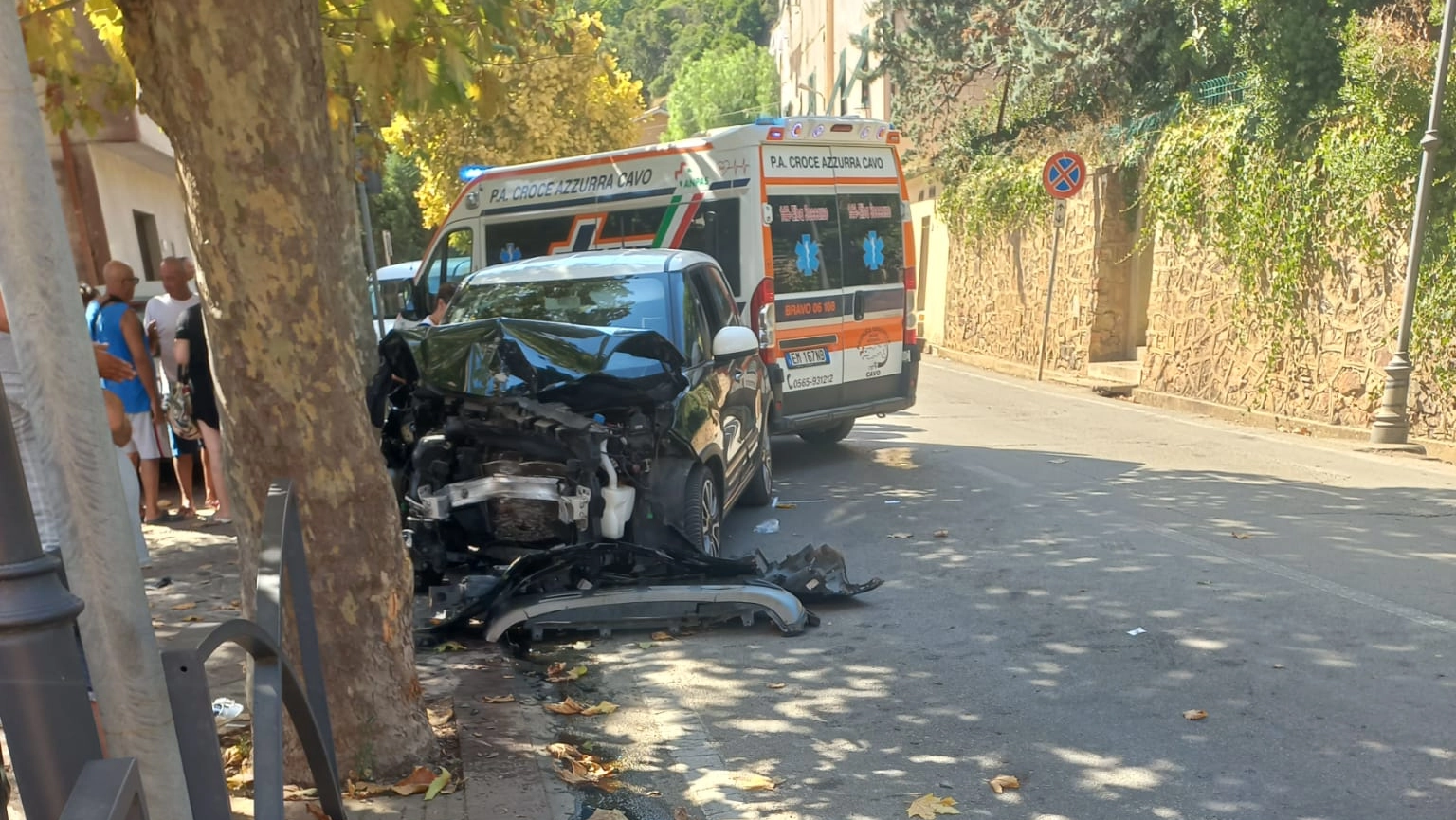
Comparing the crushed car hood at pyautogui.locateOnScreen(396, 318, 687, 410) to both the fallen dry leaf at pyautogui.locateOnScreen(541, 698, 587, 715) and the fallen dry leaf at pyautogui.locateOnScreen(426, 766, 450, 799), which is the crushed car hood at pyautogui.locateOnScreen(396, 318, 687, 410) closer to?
the fallen dry leaf at pyautogui.locateOnScreen(541, 698, 587, 715)

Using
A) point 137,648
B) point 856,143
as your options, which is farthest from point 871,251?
point 137,648

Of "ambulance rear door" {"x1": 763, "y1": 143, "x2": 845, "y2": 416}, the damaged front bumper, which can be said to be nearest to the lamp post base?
"ambulance rear door" {"x1": 763, "y1": 143, "x2": 845, "y2": 416}

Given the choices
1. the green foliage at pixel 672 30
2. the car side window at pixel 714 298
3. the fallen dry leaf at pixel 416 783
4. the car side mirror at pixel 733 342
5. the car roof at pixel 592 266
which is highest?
the green foliage at pixel 672 30

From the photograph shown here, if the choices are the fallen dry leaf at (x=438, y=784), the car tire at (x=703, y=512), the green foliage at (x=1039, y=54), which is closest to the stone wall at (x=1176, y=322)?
the green foliage at (x=1039, y=54)

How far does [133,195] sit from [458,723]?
1523 centimetres

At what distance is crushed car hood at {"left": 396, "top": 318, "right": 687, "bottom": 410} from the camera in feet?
20.7

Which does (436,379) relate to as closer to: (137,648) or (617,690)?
(617,690)

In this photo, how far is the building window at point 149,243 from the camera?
1814 centimetres

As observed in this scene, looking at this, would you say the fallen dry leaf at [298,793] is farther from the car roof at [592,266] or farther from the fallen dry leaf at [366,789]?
the car roof at [592,266]

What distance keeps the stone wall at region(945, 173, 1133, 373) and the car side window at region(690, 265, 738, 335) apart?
11369 mm

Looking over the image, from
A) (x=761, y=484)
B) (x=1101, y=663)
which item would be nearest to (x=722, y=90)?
(x=761, y=484)

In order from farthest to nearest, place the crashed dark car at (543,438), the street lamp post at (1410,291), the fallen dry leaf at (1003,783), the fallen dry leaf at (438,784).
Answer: the street lamp post at (1410,291), the crashed dark car at (543,438), the fallen dry leaf at (1003,783), the fallen dry leaf at (438,784)

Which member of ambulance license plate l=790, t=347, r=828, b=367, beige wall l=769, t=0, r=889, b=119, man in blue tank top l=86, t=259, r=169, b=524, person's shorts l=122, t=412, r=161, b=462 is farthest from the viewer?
beige wall l=769, t=0, r=889, b=119

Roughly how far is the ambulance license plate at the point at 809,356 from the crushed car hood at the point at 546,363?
3.66m
